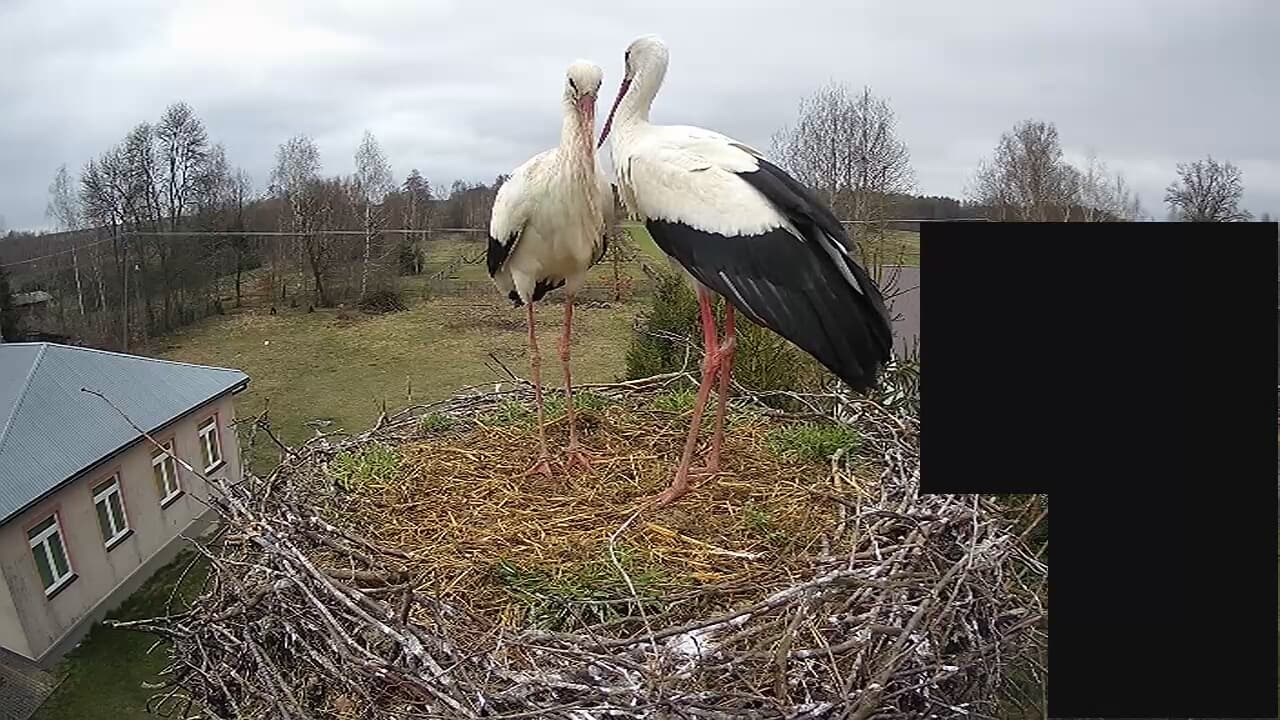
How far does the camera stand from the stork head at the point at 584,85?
5.90 ft

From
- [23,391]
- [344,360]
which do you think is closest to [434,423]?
[23,391]

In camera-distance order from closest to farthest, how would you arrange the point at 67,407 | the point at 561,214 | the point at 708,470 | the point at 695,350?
the point at 561,214 → the point at 708,470 → the point at 695,350 → the point at 67,407

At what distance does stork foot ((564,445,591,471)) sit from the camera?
217 cm

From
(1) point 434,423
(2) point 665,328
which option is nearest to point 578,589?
(1) point 434,423

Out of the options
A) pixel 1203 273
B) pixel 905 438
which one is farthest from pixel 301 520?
pixel 1203 273

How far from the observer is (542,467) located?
2143 millimetres

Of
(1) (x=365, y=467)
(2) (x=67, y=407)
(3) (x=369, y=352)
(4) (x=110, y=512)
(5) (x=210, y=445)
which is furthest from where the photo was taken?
(3) (x=369, y=352)

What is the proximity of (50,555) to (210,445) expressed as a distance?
162 cm

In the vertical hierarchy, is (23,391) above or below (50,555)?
above

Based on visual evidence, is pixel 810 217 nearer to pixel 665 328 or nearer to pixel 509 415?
pixel 509 415

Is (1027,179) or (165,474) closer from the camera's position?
(1027,179)
